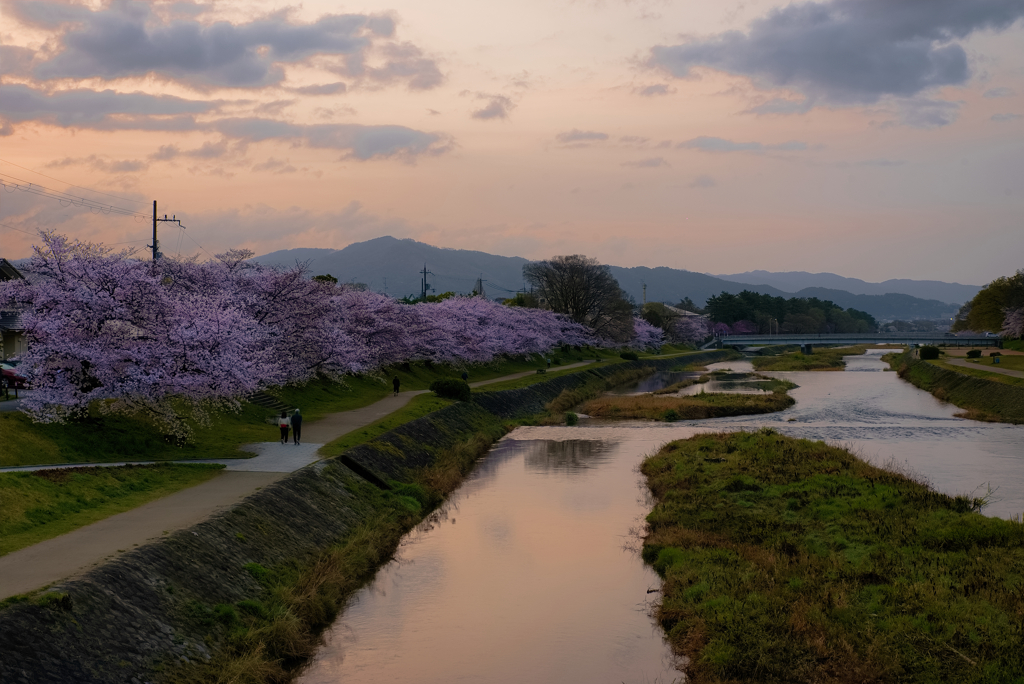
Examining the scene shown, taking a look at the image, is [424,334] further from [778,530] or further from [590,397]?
[778,530]

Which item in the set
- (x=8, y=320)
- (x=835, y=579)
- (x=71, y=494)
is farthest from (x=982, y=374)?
(x=8, y=320)

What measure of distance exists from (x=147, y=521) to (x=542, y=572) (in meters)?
10.9

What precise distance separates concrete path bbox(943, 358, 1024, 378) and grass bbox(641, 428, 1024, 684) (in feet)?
158

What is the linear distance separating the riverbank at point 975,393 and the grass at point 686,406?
13.7 metres

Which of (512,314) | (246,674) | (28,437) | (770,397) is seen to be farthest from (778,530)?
(512,314)

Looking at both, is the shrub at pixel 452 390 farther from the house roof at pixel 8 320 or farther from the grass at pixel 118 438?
the house roof at pixel 8 320

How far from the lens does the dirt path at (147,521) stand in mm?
16531

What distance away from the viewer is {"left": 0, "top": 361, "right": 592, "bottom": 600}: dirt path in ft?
54.2

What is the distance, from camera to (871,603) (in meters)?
19.2

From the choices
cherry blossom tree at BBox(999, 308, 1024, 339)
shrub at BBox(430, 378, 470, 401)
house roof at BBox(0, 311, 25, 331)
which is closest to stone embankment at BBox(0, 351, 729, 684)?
shrub at BBox(430, 378, 470, 401)

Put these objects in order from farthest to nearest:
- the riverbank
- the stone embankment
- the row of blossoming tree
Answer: the riverbank → the row of blossoming tree → the stone embankment

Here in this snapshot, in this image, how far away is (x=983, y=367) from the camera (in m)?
83.3

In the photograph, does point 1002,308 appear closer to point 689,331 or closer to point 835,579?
point 689,331

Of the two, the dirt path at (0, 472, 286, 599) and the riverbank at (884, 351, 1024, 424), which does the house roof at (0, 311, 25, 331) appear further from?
the riverbank at (884, 351, 1024, 424)
